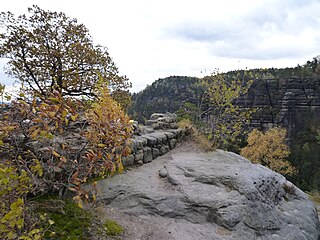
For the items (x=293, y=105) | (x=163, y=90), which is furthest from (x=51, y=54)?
(x=163, y=90)

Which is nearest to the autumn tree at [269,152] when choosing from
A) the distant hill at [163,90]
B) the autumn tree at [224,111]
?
the autumn tree at [224,111]

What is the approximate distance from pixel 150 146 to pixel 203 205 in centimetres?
329

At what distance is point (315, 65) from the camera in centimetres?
6350

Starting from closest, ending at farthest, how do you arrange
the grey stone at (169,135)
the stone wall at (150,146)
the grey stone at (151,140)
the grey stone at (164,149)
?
the stone wall at (150,146)
the grey stone at (151,140)
the grey stone at (164,149)
the grey stone at (169,135)

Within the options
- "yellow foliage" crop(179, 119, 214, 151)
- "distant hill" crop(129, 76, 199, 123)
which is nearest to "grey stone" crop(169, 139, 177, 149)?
"yellow foliage" crop(179, 119, 214, 151)

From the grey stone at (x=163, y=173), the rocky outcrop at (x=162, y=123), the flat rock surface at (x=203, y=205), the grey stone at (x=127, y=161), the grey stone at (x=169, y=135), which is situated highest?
the rocky outcrop at (x=162, y=123)

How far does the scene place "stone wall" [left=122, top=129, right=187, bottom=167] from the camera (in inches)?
303

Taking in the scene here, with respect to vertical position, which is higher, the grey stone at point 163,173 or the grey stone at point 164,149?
the grey stone at point 164,149

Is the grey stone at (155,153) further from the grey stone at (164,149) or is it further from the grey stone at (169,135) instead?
the grey stone at (169,135)

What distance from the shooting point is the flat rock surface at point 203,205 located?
539 centimetres

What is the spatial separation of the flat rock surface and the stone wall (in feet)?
1.07

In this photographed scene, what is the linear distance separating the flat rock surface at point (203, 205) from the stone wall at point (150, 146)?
0.33 metres

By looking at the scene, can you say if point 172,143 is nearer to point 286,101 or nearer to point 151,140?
point 151,140

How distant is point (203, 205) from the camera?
19.4 ft
